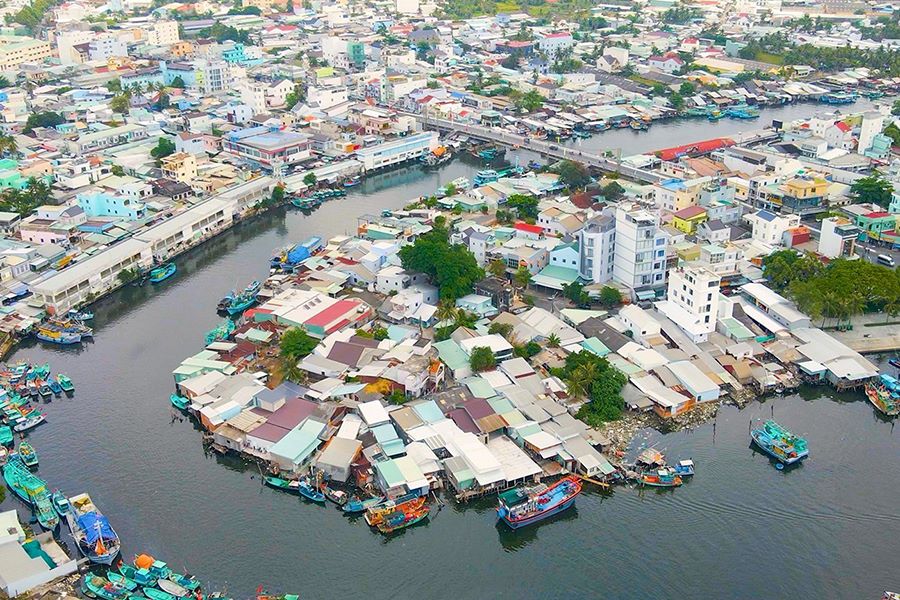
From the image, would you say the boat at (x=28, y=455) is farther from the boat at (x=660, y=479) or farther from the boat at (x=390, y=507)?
the boat at (x=660, y=479)

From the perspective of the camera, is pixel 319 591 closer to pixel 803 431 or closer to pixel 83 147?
pixel 803 431

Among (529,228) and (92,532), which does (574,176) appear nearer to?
(529,228)

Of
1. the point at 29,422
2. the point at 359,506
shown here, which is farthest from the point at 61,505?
the point at 359,506

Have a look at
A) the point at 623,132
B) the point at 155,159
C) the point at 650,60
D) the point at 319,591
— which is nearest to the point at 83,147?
the point at 155,159

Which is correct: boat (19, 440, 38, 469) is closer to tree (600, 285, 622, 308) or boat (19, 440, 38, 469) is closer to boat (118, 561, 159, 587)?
boat (118, 561, 159, 587)

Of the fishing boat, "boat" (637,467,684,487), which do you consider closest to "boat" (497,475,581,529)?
"boat" (637,467,684,487)

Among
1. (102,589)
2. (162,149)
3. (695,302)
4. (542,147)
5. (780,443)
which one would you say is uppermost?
(162,149)
